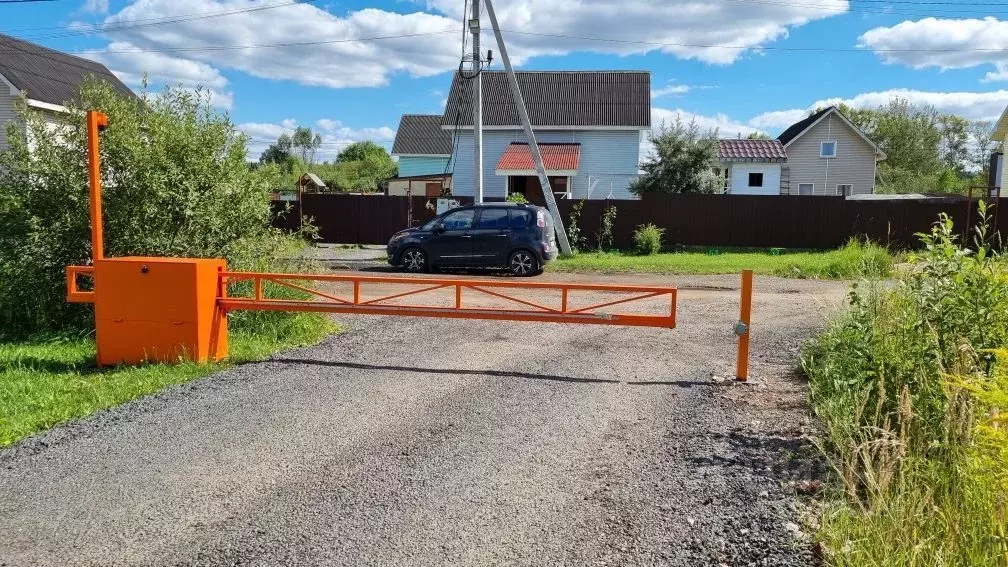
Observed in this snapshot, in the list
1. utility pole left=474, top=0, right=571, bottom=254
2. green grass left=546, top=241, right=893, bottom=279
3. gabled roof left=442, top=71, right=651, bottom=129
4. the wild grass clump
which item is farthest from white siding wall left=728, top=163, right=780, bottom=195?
the wild grass clump

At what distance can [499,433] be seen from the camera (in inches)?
223

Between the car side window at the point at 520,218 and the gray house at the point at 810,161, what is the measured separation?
94.0 ft

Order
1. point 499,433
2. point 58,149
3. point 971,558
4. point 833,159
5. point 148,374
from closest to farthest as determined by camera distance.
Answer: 1. point 971,558
2. point 499,433
3. point 148,374
4. point 58,149
5. point 833,159

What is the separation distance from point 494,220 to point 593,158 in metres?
20.0

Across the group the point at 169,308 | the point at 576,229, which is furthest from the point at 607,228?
the point at 169,308

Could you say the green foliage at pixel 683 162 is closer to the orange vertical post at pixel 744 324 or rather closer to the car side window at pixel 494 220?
the car side window at pixel 494 220

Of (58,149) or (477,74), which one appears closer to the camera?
(58,149)

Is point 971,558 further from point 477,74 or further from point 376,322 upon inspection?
point 477,74

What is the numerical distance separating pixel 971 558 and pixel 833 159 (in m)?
44.6

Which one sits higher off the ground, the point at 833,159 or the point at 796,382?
the point at 833,159

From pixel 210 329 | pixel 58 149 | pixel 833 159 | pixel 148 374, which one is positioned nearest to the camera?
pixel 148 374

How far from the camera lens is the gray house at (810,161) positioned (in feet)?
141

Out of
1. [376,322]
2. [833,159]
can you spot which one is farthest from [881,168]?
[376,322]

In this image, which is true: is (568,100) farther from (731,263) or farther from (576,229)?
(731,263)
